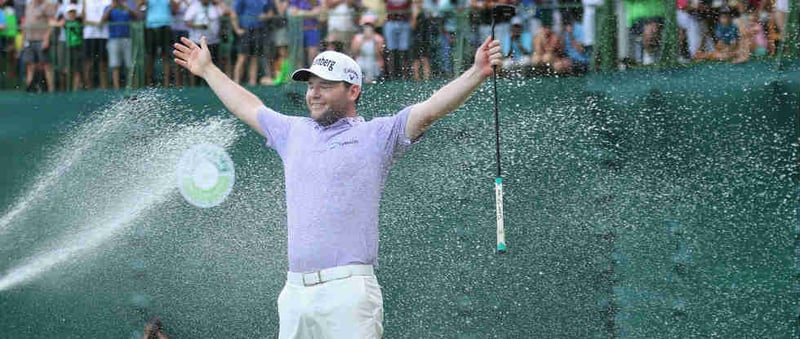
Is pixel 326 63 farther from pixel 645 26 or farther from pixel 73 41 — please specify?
pixel 73 41

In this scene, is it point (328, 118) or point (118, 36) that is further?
point (118, 36)

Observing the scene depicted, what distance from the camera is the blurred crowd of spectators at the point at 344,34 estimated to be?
736 cm

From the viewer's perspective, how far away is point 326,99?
5.02 metres

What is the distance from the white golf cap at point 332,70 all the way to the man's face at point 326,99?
3 centimetres

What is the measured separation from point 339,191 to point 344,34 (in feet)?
11.6

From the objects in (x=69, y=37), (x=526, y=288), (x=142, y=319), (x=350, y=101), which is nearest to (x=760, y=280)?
(x=526, y=288)

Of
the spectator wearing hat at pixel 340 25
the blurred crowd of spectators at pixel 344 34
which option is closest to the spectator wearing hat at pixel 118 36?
the blurred crowd of spectators at pixel 344 34

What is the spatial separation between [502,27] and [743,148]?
1700mm

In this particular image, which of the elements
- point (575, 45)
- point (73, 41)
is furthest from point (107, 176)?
point (575, 45)

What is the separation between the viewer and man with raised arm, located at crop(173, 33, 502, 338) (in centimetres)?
472

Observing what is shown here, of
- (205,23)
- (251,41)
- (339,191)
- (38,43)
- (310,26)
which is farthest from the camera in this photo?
(38,43)

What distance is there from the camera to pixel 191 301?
811 centimetres

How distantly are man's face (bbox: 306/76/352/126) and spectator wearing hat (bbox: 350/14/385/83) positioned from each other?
9.79 feet

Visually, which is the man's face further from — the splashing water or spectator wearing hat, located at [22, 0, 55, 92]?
spectator wearing hat, located at [22, 0, 55, 92]
